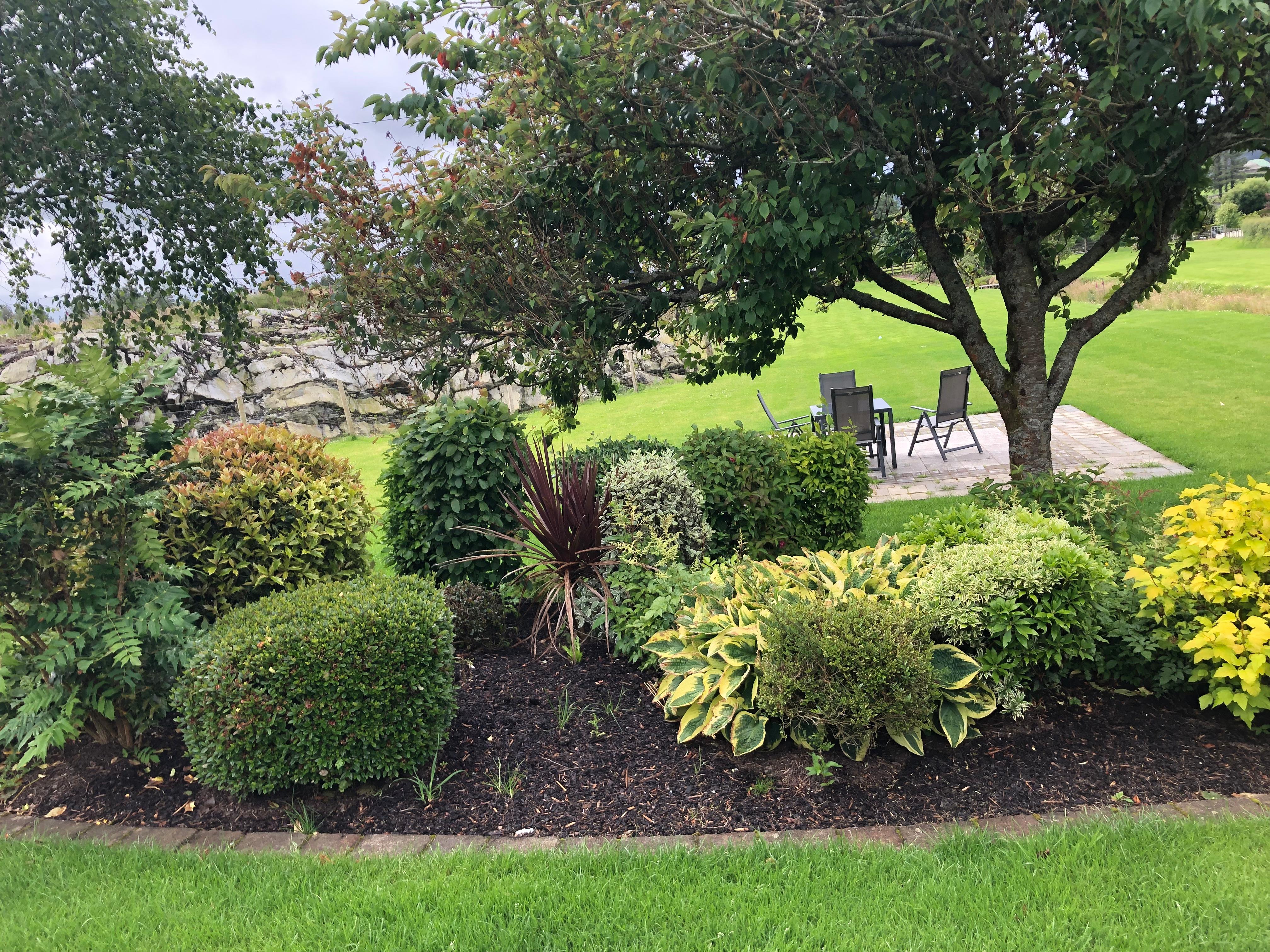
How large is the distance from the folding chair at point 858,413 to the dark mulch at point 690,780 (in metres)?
5.28

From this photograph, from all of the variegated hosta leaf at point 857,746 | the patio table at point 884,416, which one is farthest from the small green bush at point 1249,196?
the variegated hosta leaf at point 857,746

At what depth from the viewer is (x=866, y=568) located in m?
3.77

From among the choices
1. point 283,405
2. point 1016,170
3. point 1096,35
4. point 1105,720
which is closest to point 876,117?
point 1016,170

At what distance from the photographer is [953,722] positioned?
314cm

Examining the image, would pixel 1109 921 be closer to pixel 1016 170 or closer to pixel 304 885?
pixel 304 885

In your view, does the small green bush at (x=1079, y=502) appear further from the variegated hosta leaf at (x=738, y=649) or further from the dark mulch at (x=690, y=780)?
the variegated hosta leaf at (x=738, y=649)

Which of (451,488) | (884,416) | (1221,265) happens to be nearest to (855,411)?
(884,416)

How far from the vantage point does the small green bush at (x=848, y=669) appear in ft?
9.60

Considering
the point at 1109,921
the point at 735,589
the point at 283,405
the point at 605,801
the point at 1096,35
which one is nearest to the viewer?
the point at 1109,921

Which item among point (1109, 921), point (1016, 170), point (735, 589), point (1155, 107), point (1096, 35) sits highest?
point (1096, 35)

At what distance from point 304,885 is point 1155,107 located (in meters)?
5.64

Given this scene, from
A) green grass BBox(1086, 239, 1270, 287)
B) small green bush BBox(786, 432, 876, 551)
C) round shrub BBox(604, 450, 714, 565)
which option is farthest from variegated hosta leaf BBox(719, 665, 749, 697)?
green grass BBox(1086, 239, 1270, 287)

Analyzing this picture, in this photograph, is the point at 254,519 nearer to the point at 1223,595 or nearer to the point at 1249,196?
the point at 1223,595

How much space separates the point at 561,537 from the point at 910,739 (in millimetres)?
2154
